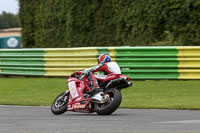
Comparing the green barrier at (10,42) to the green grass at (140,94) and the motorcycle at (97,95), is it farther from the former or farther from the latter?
the motorcycle at (97,95)

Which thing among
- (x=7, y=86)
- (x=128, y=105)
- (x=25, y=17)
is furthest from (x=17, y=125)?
(x=25, y=17)

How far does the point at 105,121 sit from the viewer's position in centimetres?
862

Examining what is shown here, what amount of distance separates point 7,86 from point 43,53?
7.25 feet

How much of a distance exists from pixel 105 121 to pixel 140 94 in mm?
4911

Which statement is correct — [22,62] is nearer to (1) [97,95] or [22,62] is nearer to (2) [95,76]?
(2) [95,76]

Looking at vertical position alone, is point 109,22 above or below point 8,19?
above

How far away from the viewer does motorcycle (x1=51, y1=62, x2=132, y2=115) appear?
947 centimetres

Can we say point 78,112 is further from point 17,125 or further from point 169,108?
point 17,125

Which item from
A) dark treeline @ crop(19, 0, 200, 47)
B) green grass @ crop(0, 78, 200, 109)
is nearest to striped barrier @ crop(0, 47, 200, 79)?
green grass @ crop(0, 78, 200, 109)

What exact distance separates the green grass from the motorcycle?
1673 millimetres

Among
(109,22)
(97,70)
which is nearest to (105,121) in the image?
(97,70)

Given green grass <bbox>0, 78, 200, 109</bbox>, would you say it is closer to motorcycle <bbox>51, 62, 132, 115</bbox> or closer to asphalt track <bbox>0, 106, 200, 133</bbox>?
asphalt track <bbox>0, 106, 200, 133</bbox>

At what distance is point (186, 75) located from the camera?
15156 millimetres

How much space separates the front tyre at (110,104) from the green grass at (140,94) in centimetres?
175
